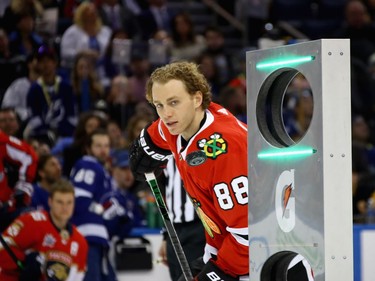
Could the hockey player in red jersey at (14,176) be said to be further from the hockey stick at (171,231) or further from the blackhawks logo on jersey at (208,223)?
the blackhawks logo on jersey at (208,223)

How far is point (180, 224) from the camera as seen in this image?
6117 mm

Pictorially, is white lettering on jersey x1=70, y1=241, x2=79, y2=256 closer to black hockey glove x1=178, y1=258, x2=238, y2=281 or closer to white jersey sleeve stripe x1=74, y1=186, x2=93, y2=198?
white jersey sleeve stripe x1=74, y1=186, x2=93, y2=198

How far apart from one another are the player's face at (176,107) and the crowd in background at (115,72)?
90.5 inches

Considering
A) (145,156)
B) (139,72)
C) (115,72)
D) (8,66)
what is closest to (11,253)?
(145,156)

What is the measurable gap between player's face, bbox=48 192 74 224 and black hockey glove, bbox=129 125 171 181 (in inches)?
72.2

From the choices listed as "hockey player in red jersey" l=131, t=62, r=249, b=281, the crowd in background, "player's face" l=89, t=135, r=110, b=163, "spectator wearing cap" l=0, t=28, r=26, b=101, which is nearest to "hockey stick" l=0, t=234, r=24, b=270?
the crowd in background

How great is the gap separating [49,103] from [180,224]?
289 cm

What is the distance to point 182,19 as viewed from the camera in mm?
10758

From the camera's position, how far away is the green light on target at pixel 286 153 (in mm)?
3730

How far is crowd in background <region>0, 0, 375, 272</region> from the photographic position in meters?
8.24

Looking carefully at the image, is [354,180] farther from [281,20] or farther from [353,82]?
[281,20]

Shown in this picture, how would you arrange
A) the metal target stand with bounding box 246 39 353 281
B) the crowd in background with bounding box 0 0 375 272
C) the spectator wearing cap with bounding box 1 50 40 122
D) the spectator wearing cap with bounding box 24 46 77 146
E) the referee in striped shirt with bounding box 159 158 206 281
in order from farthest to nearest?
the spectator wearing cap with bounding box 24 46 77 146 < the spectator wearing cap with bounding box 1 50 40 122 < the crowd in background with bounding box 0 0 375 272 < the referee in striped shirt with bounding box 159 158 206 281 < the metal target stand with bounding box 246 39 353 281

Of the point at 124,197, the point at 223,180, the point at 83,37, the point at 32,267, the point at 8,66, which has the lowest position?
the point at 32,267

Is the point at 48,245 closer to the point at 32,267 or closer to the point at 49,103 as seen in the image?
the point at 32,267
